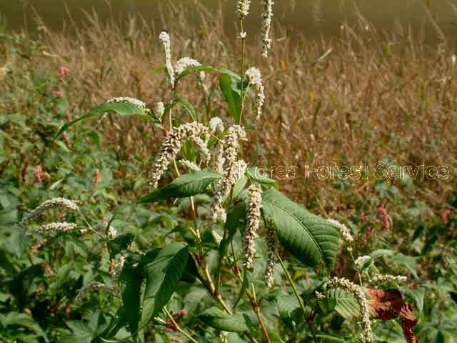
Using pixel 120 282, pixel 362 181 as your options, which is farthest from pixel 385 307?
pixel 362 181

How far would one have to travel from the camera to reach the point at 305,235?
3.28 ft

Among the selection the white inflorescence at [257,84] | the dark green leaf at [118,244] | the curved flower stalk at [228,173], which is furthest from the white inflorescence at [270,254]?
the dark green leaf at [118,244]

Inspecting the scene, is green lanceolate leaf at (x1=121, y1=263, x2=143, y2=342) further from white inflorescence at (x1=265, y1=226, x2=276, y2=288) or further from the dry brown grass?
the dry brown grass

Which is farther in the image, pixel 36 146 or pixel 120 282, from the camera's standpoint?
pixel 36 146

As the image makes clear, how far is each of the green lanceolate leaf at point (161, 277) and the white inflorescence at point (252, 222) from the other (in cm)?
18

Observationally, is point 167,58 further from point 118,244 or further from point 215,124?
point 118,244

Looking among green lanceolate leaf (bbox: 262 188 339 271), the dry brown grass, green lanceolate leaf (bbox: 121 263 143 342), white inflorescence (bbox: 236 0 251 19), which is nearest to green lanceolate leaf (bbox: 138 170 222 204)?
green lanceolate leaf (bbox: 262 188 339 271)

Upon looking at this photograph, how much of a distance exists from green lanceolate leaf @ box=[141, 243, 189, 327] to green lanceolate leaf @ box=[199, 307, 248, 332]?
19 centimetres

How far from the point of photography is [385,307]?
4.34 feet

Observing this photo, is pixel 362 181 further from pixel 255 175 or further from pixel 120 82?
pixel 255 175

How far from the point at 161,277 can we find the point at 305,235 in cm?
27

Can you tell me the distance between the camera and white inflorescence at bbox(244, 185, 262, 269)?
3.14 feet

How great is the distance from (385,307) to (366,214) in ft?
6.52

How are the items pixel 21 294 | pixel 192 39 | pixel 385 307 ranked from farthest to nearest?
pixel 192 39 < pixel 21 294 < pixel 385 307
